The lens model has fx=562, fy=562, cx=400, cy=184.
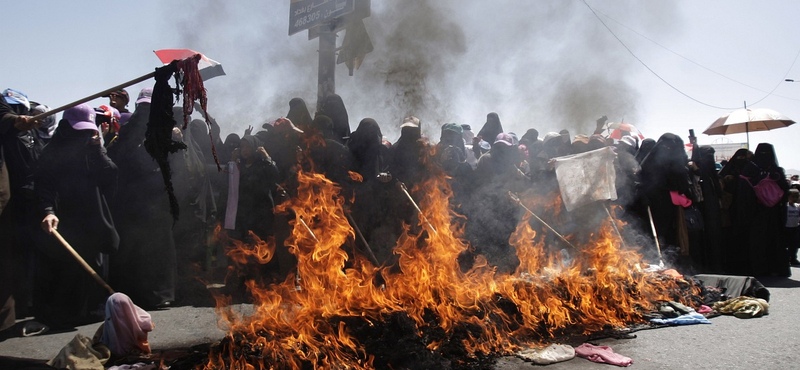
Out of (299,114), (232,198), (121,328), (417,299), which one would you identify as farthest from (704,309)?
(121,328)

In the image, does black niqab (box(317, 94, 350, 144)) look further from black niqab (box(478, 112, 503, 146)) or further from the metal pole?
black niqab (box(478, 112, 503, 146))

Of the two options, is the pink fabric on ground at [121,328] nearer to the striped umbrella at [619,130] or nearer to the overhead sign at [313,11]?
the overhead sign at [313,11]

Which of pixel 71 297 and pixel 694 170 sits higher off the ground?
pixel 694 170

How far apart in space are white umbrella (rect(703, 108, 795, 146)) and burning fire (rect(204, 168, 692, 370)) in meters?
5.52

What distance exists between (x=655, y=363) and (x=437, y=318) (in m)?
1.69

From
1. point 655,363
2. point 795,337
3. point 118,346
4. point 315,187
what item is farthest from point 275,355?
point 795,337

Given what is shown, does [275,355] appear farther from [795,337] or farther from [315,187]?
[795,337]

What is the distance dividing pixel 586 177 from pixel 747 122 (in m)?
4.71

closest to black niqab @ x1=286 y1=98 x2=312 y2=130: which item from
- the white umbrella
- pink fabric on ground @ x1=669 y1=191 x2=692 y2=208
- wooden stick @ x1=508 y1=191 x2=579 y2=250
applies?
wooden stick @ x1=508 y1=191 x2=579 y2=250

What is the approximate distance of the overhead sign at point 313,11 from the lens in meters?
7.13

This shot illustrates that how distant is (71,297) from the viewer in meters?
5.46

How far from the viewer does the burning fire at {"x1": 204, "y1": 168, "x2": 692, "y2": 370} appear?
3693 millimetres

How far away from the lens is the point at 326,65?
25.3ft

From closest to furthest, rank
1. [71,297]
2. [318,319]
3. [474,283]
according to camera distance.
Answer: [318,319], [474,283], [71,297]
